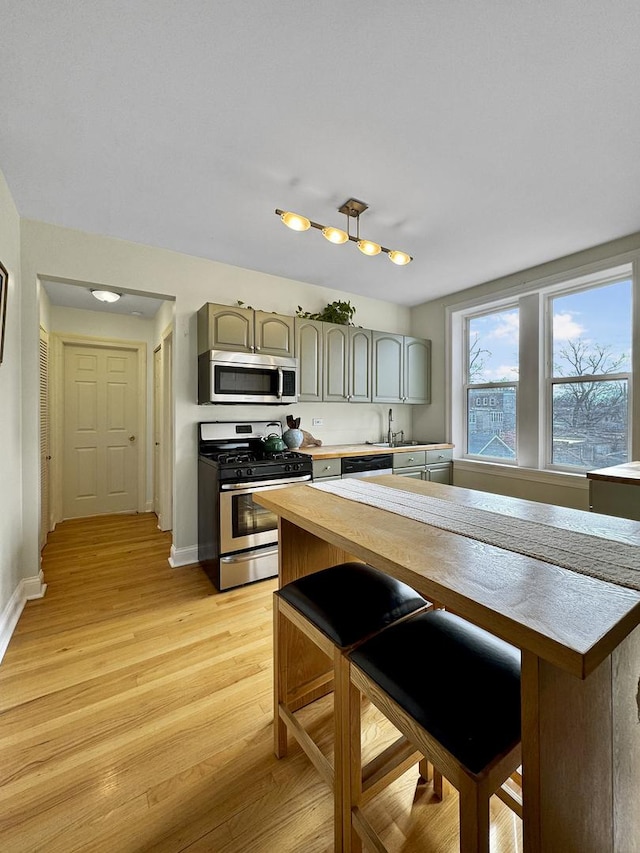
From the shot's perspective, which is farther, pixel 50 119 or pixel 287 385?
pixel 287 385

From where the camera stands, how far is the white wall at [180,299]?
2.54 metres

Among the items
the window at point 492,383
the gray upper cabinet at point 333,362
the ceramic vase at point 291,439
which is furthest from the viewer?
the window at point 492,383

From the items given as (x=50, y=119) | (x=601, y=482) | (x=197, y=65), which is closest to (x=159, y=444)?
(x=50, y=119)

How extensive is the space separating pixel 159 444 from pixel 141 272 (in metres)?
2.21

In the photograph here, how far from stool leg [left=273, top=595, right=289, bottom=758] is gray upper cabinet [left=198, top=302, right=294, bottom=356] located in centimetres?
216

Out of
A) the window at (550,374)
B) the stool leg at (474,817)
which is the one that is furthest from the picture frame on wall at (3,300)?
the window at (550,374)

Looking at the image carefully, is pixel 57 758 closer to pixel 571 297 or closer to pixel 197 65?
pixel 197 65

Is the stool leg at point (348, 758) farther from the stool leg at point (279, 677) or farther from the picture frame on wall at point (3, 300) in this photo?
the picture frame on wall at point (3, 300)

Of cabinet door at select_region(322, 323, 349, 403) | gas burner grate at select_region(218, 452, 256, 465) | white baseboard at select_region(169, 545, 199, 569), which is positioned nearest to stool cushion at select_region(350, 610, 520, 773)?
gas burner grate at select_region(218, 452, 256, 465)

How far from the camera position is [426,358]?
14.4 ft

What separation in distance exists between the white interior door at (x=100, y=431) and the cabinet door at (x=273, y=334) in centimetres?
241

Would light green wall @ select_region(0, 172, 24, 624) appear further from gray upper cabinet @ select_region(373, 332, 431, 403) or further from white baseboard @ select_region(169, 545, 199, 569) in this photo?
gray upper cabinet @ select_region(373, 332, 431, 403)

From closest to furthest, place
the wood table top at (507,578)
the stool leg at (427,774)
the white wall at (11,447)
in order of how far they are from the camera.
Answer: the wood table top at (507,578)
the stool leg at (427,774)
the white wall at (11,447)

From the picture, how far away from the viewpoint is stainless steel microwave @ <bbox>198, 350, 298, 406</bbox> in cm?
289
